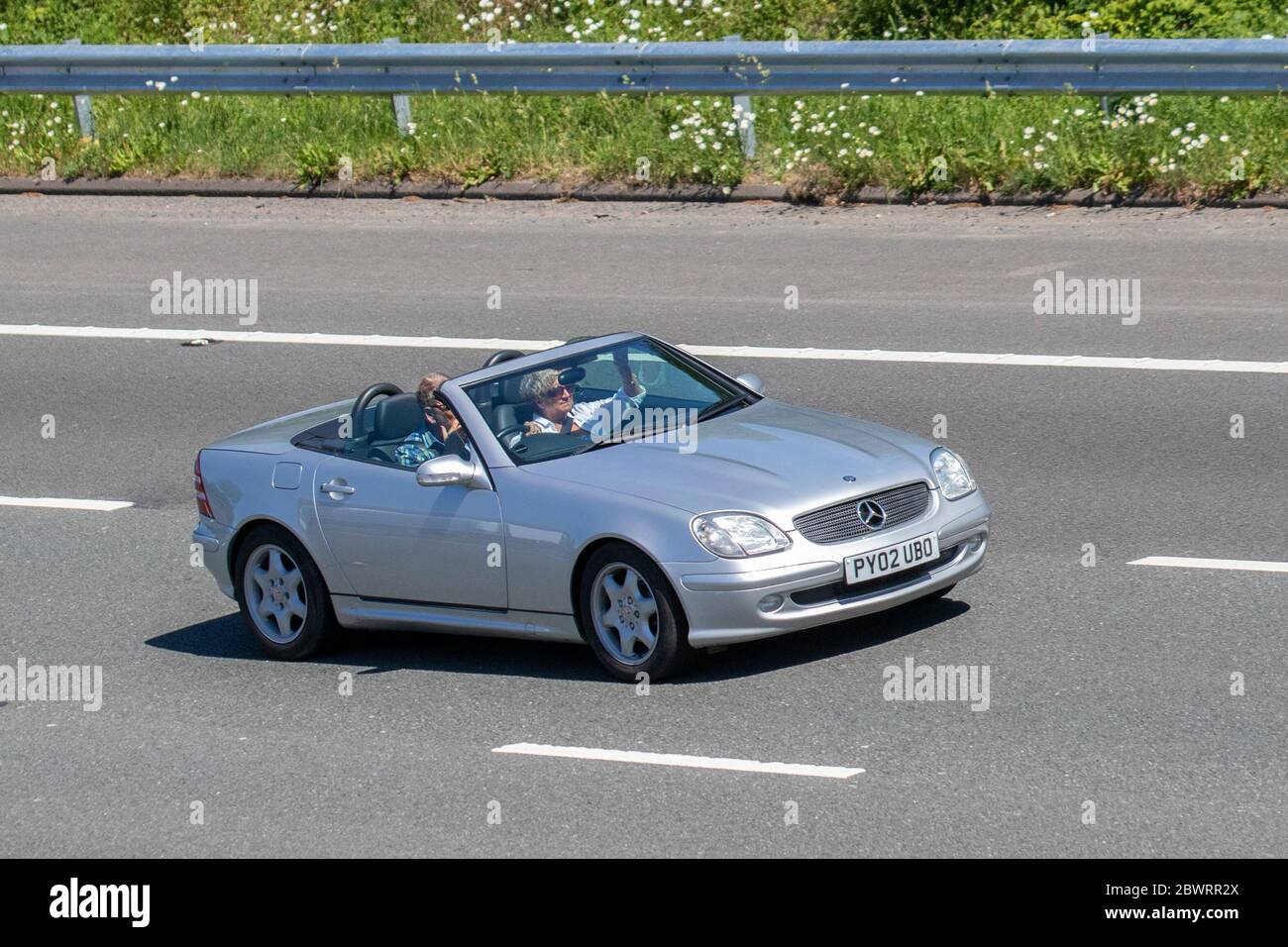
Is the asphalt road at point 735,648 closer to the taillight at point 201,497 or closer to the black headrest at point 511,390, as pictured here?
the taillight at point 201,497

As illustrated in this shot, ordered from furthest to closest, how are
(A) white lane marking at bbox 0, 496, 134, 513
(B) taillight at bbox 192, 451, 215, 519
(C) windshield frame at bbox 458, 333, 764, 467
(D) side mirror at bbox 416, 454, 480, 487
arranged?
(A) white lane marking at bbox 0, 496, 134, 513
(B) taillight at bbox 192, 451, 215, 519
(C) windshield frame at bbox 458, 333, 764, 467
(D) side mirror at bbox 416, 454, 480, 487

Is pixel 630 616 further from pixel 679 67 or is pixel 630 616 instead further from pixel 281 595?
pixel 679 67

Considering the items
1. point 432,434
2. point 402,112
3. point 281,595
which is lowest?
point 281,595

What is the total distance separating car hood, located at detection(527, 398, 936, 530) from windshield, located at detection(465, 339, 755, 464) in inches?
6.2

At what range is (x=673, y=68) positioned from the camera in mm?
18141

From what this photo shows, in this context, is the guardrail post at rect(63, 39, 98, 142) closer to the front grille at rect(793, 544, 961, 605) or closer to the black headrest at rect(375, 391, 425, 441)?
the black headrest at rect(375, 391, 425, 441)

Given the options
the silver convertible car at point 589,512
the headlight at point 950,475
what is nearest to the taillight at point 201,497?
the silver convertible car at point 589,512

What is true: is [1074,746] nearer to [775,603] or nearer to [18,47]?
[775,603]

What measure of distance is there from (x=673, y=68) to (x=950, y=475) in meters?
10.2

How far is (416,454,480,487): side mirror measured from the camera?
337 inches

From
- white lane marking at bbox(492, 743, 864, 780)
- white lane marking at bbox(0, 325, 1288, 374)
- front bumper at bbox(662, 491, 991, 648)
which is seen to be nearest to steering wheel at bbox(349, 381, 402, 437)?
white lane marking at bbox(0, 325, 1288, 374)

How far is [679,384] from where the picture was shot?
9422 mm

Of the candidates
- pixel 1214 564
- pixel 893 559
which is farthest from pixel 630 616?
pixel 1214 564

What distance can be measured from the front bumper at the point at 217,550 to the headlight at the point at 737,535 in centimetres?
264
